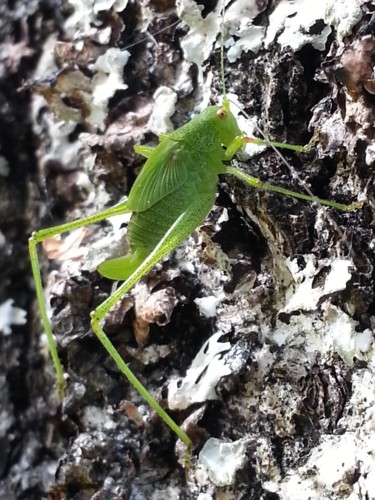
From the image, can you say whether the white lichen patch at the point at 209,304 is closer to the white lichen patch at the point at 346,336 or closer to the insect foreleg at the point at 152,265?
the insect foreleg at the point at 152,265

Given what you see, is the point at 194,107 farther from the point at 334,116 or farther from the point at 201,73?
the point at 334,116

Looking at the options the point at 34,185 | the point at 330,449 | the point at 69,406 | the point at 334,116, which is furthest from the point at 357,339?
the point at 34,185

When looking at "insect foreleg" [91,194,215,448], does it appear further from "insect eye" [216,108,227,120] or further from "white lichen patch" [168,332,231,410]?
"insect eye" [216,108,227,120]

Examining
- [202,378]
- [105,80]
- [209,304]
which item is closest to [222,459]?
[202,378]

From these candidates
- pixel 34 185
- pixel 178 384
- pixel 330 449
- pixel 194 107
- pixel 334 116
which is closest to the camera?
pixel 330 449

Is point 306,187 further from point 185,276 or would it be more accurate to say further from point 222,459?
point 222,459

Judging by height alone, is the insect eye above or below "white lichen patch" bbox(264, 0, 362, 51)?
below

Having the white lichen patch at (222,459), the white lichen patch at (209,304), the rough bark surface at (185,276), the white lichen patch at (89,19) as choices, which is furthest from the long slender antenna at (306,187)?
the white lichen patch at (89,19)

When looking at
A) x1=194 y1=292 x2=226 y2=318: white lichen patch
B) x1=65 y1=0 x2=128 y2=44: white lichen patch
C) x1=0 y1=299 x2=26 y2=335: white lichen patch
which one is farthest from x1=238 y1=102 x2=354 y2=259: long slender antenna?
x1=0 y1=299 x2=26 y2=335: white lichen patch
